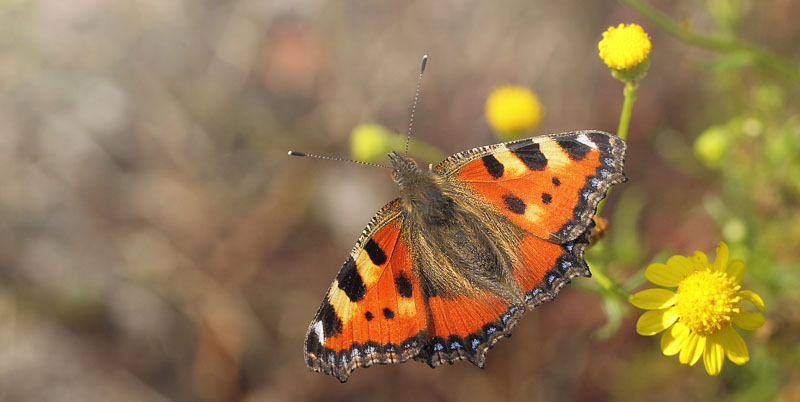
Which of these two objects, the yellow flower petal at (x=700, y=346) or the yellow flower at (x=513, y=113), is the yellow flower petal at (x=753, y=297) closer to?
the yellow flower petal at (x=700, y=346)

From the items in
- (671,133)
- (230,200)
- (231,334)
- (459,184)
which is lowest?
(459,184)

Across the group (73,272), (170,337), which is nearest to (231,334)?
(170,337)

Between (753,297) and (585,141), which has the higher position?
(585,141)

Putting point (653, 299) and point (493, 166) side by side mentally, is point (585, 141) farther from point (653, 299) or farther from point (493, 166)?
point (653, 299)

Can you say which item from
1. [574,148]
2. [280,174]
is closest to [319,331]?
[574,148]

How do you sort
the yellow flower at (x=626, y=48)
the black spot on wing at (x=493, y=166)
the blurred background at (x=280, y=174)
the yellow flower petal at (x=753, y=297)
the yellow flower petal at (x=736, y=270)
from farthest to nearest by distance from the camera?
the blurred background at (x=280, y=174)
the yellow flower at (x=626, y=48)
the black spot on wing at (x=493, y=166)
the yellow flower petal at (x=736, y=270)
the yellow flower petal at (x=753, y=297)

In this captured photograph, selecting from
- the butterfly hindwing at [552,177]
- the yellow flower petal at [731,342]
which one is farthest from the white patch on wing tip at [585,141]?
the yellow flower petal at [731,342]

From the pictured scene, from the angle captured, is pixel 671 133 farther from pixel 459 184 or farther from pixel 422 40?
pixel 459 184
